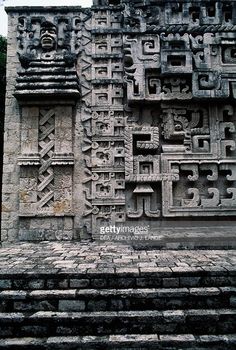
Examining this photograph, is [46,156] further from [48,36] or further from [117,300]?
[117,300]

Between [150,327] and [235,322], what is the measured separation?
87 centimetres

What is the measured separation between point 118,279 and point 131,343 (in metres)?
0.72

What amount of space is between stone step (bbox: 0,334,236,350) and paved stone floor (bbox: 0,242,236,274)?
76 centimetres

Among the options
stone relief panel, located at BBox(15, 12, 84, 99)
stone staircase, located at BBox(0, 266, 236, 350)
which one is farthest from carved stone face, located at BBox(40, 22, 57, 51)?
stone staircase, located at BBox(0, 266, 236, 350)

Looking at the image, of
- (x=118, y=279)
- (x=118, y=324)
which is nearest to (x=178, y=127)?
(x=118, y=279)

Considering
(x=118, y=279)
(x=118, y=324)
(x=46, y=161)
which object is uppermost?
(x=46, y=161)

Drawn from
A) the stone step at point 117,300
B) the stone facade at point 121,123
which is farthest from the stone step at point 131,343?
the stone facade at point 121,123

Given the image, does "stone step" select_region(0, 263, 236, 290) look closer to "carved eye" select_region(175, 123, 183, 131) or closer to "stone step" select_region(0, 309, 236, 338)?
"stone step" select_region(0, 309, 236, 338)

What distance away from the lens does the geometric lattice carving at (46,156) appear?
6539mm

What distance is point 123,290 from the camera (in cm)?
370

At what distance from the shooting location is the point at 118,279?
3.79 meters

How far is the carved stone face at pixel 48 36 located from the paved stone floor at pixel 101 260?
159 inches

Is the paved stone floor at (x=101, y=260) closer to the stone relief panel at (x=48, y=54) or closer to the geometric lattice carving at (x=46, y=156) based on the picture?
the geometric lattice carving at (x=46, y=156)

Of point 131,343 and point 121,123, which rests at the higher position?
point 121,123
